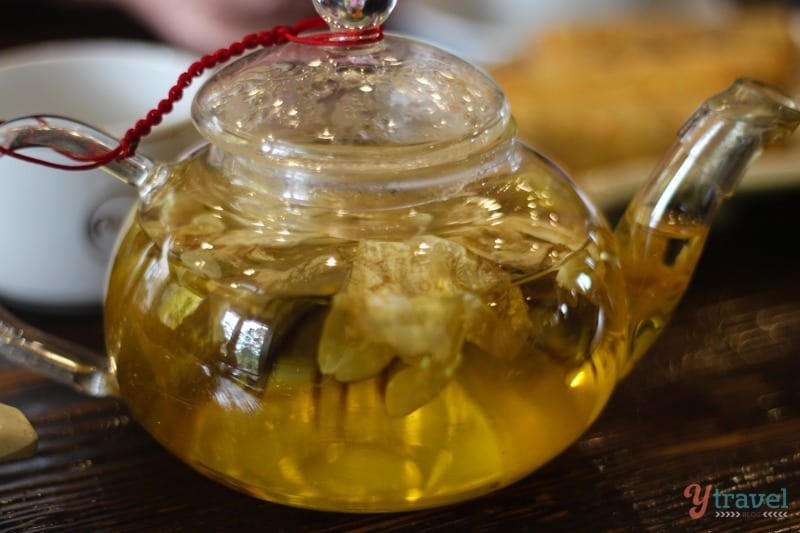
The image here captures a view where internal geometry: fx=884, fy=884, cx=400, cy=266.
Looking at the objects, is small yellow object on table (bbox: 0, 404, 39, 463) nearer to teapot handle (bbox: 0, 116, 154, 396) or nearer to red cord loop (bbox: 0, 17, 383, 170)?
teapot handle (bbox: 0, 116, 154, 396)

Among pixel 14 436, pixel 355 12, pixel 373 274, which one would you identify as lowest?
pixel 14 436

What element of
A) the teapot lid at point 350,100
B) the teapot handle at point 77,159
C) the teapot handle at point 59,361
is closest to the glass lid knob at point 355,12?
the teapot lid at point 350,100

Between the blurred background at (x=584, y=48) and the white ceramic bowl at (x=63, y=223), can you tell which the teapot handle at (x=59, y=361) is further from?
the blurred background at (x=584, y=48)

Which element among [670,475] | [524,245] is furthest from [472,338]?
[670,475]

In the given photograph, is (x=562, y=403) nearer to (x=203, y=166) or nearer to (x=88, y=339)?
(x=203, y=166)

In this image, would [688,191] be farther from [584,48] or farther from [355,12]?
[584,48]

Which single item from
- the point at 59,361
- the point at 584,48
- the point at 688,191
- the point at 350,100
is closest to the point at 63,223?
the point at 59,361
